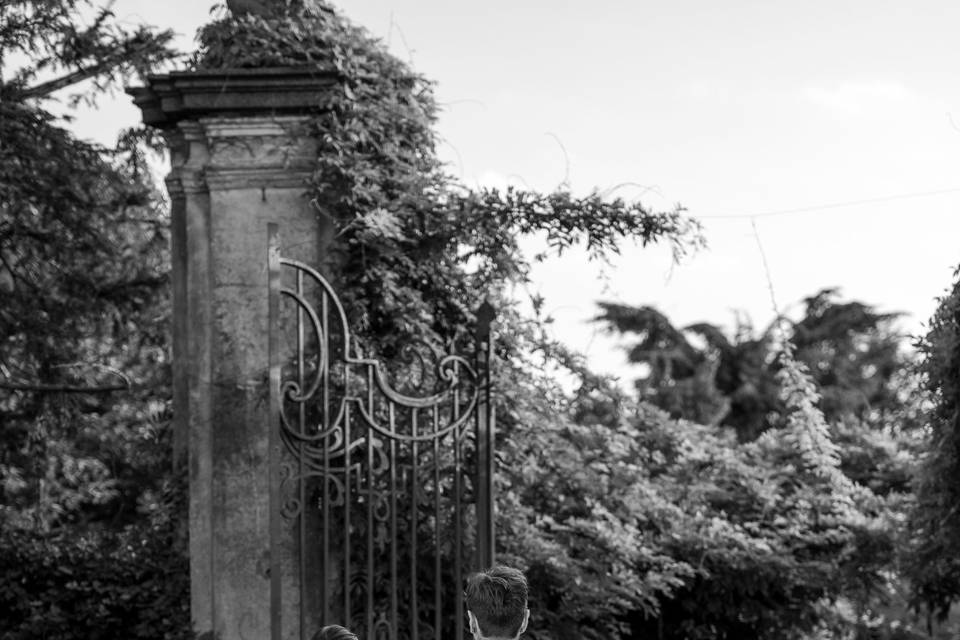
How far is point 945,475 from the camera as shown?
8.08 meters

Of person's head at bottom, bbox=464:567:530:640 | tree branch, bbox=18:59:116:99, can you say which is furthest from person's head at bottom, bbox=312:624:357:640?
tree branch, bbox=18:59:116:99

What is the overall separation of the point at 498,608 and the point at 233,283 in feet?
13.0

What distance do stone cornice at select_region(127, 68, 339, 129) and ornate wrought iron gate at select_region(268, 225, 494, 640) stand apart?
0.86 meters

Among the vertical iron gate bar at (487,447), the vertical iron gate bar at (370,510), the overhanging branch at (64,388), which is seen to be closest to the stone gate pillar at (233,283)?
the vertical iron gate bar at (370,510)

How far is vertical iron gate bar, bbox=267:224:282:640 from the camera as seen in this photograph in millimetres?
6594

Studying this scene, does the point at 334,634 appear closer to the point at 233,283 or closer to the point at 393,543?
the point at 393,543

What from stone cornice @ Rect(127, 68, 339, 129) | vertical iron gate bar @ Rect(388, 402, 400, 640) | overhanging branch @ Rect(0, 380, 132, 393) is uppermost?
stone cornice @ Rect(127, 68, 339, 129)

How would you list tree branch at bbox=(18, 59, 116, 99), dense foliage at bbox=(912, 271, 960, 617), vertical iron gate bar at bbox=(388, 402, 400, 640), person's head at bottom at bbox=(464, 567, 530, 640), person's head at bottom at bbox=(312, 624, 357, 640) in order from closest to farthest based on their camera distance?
person's head at bottom at bbox=(312, 624, 357, 640) < person's head at bottom at bbox=(464, 567, 530, 640) < vertical iron gate bar at bbox=(388, 402, 400, 640) < dense foliage at bbox=(912, 271, 960, 617) < tree branch at bbox=(18, 59, 116, 99)

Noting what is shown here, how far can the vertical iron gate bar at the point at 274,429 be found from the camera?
6.59 meters

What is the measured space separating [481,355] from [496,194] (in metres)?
1.07

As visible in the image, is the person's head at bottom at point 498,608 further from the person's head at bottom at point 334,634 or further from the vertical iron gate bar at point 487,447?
the vertical iron gate bar at point 487,447

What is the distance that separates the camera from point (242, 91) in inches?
307

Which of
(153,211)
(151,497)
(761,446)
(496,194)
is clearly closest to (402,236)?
(496,194)

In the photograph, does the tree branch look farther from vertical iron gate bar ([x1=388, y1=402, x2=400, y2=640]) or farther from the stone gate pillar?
vertical iron gate bar ([x1=388, y1=402, x2=400, y2=640])
